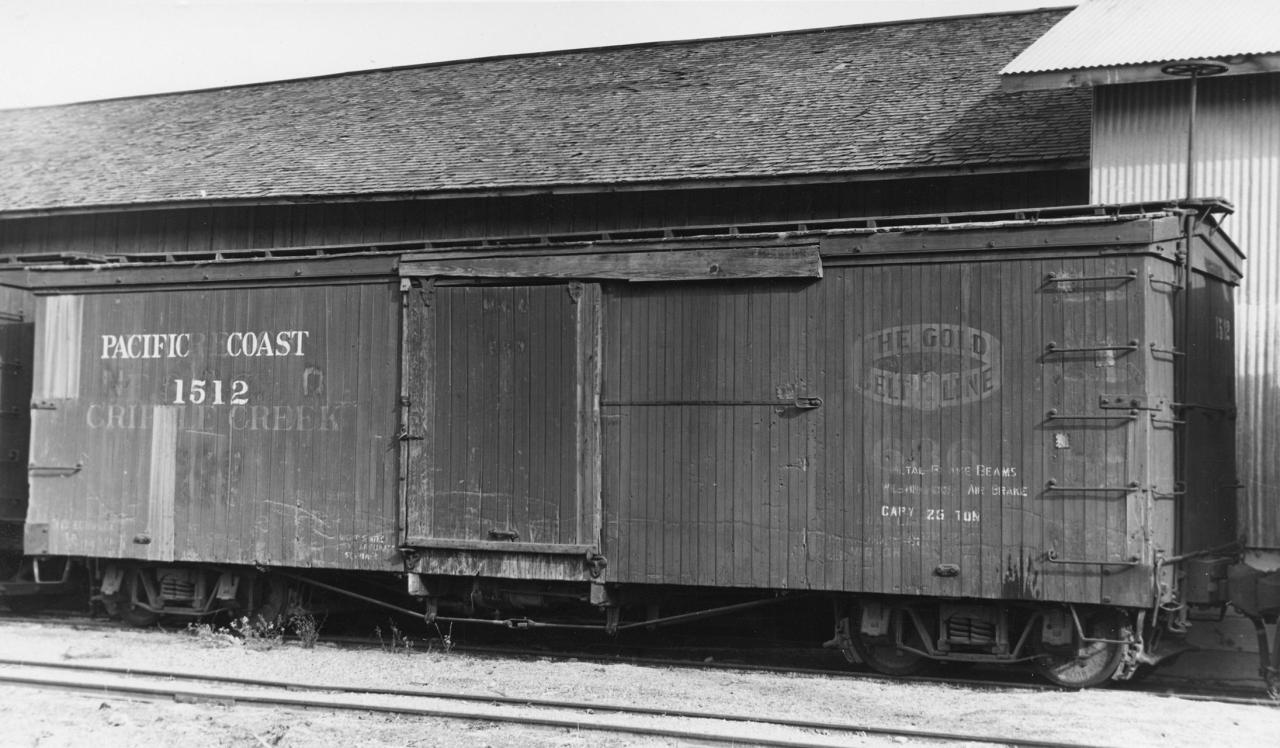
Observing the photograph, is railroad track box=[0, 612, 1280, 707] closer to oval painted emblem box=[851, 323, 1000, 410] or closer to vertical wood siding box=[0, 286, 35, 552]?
vertical wood siding box=[0, 286, 35, 552]

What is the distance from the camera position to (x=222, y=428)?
11242 mm

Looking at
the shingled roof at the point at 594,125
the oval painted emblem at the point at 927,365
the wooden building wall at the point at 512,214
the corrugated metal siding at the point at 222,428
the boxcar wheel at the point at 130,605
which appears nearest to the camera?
the oval painted emblem at the point at 927,365

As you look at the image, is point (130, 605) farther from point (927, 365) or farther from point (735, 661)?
point (927, 365)

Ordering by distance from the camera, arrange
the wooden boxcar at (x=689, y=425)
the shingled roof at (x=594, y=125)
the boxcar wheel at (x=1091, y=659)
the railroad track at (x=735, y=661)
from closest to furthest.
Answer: the wooden boxcar at (x=689, y=425)
the boxcar wheel at (x=1091, y=659)
the railroad track at (x=735, y=661)
the shingled roof at (x=594, y=125)

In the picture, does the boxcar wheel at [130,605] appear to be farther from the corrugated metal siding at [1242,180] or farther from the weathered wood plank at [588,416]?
the corrugated metal siding at [1242,180]

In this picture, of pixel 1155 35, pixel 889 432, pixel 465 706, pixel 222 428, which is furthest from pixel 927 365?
pixel 222 428

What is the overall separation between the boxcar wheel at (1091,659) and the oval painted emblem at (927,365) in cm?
193

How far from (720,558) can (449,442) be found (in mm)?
2589

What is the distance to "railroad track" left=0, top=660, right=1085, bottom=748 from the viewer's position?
772cm

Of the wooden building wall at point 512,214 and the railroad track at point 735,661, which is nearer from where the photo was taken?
the railroad track at point 735,661

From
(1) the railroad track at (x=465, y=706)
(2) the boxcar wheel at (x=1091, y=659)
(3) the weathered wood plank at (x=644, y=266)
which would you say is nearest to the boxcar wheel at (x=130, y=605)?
(1) the railroad track at (x=465, y=706)

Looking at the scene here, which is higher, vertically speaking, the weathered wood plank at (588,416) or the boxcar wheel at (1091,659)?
the weathered wood plank at (588,416)

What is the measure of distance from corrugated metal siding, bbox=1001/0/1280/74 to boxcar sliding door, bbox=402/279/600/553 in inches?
221

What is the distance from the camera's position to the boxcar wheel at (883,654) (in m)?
9.64
